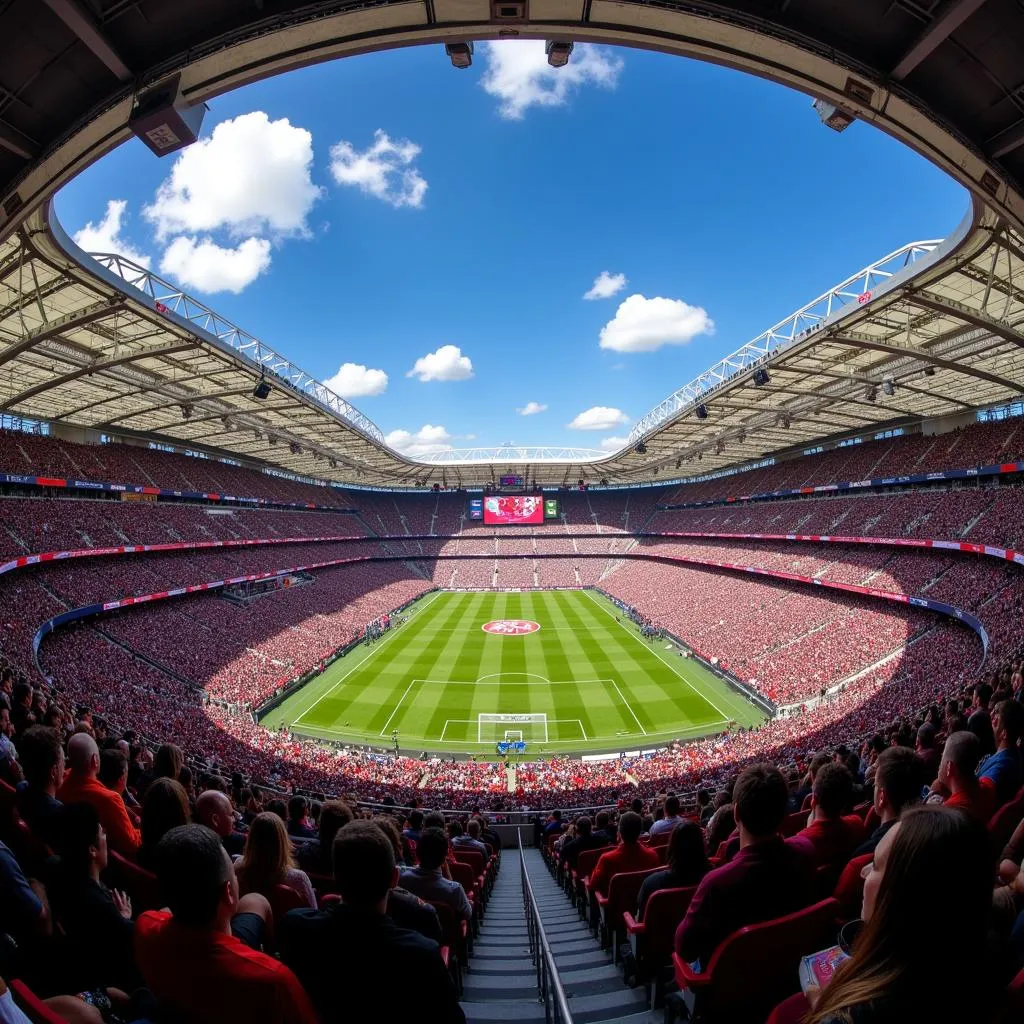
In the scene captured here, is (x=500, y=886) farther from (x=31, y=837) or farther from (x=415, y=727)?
(x=415, y=727)

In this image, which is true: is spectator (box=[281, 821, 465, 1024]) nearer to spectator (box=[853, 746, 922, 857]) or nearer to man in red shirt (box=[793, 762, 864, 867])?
man in red shirt (box=[793, 762, 864, 867])

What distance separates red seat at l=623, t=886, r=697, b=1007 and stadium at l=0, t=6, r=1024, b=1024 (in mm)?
28

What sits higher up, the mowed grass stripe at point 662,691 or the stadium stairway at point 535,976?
the stadium stairway at point 535,976

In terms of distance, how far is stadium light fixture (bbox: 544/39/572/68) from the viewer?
6383 mm

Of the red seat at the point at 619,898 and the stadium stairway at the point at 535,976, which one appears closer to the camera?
the stadium stairway at the point at 535,976

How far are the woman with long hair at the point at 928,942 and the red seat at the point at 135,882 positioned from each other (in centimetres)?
398

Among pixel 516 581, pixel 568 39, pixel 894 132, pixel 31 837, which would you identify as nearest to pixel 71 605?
pixel 31 837

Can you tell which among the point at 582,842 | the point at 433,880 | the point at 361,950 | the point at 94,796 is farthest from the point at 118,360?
the point at 361,950

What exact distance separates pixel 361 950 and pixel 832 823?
3378mm

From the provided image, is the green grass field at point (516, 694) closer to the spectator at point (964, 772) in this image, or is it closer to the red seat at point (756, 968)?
the spectator at point (964, 772)

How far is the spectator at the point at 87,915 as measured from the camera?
9.36ft

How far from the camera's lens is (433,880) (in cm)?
438

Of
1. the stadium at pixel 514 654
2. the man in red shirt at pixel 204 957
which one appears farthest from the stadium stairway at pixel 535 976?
the man in red shirt at pixel 204 957

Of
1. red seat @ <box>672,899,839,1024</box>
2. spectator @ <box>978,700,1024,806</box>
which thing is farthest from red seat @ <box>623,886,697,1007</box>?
spectator @ <box>978,700,1024,806</box>
